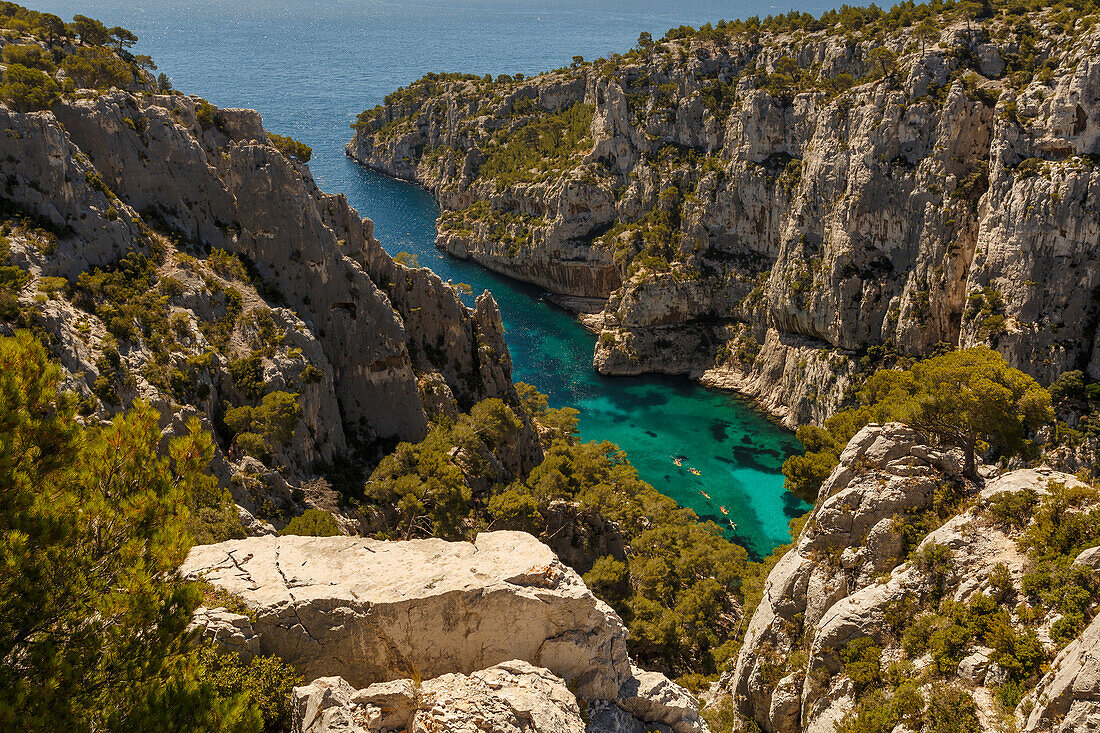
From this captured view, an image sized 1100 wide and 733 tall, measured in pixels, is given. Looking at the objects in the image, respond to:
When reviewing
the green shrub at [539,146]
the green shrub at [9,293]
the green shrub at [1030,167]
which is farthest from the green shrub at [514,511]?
the green shrub at [539,146]

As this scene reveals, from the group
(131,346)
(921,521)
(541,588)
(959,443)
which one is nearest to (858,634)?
(921,521)

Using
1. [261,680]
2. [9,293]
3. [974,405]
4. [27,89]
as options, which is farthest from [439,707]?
[27,89]

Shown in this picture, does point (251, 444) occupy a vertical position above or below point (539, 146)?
below

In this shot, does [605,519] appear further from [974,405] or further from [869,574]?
[974,405]

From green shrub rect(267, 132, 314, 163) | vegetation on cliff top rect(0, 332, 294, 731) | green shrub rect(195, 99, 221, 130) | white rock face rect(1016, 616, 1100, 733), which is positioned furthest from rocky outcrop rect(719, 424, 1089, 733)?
green shrub rect(195, 99, 221, 130)

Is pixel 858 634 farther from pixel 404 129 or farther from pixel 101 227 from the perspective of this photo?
pixel 404 129

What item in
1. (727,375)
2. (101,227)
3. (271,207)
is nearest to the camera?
(101,227)
